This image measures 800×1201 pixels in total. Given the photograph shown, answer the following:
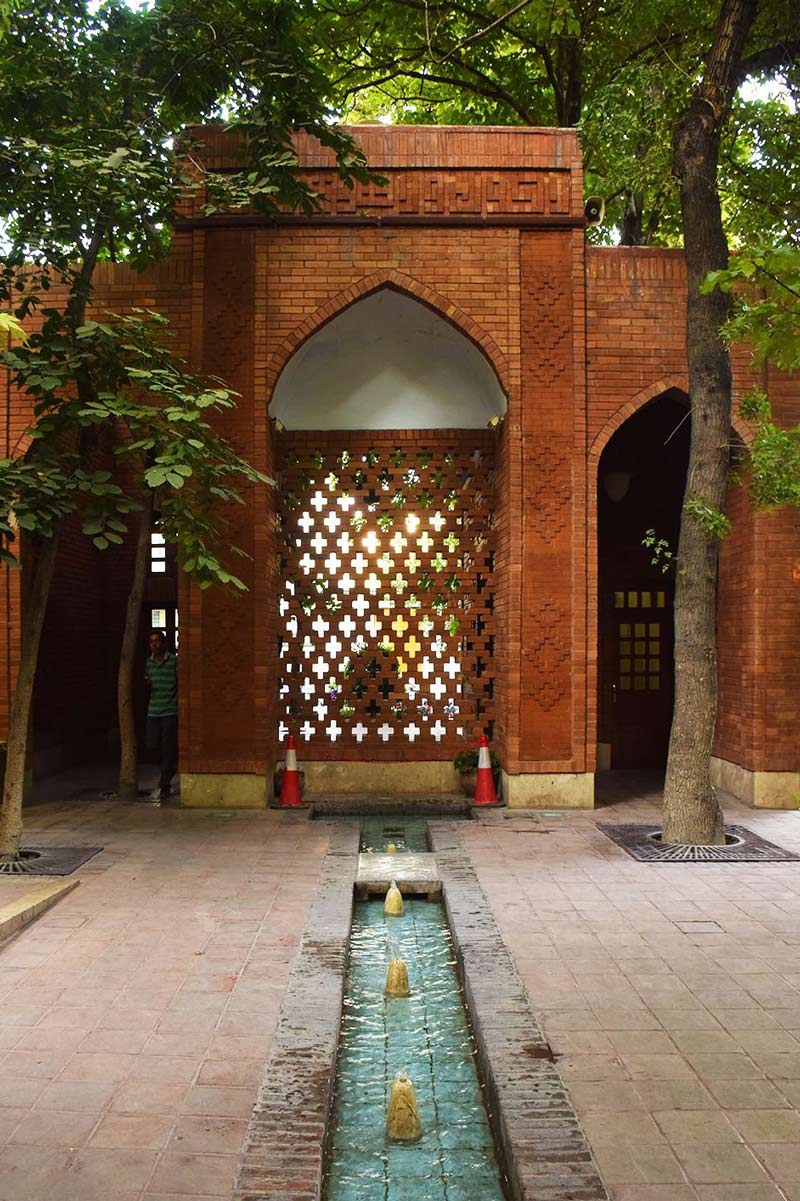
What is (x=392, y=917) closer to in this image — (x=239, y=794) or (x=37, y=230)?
(x=239, y=794)

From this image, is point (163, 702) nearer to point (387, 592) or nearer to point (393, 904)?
point (387, 592)

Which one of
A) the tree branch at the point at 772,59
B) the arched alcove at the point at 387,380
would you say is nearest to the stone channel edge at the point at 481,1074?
the arched alcove at the point at 387,380

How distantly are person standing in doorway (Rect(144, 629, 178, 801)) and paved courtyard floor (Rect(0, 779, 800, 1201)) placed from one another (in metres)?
2.00

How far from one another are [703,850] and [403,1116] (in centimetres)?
460

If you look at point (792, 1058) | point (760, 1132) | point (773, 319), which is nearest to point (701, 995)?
point (792, 1058)

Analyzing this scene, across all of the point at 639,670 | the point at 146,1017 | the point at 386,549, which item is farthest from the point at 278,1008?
the point at 639,670

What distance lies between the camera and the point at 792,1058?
390cm

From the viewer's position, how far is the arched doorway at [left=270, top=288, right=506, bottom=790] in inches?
404

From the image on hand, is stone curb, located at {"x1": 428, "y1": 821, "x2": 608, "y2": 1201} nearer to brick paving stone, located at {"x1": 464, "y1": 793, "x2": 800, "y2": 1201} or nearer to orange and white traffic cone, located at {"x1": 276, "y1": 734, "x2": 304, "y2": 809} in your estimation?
brick paving stone, located at {"x1": 464, "y1": 793, "x2": 800, "y2": 1201}

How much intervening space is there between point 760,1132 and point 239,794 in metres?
6.57

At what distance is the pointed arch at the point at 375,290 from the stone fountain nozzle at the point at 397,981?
581 centimetres

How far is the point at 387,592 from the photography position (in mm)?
10422

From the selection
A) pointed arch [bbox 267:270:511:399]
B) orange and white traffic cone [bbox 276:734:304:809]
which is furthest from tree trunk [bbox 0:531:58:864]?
pointed arch [bbox 267:270:511:399]

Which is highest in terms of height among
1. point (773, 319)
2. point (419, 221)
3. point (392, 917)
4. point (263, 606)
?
point (419, 221)
